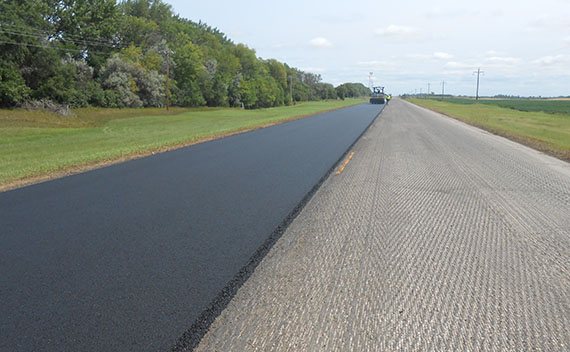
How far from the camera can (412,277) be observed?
160 inches

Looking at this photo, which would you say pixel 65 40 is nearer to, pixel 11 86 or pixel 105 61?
pixel 105 61

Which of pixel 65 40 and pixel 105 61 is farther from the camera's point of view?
pixel 105 61

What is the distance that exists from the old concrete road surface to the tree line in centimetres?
3859

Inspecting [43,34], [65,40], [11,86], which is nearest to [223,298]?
[11,86]

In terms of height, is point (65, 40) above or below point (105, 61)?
above

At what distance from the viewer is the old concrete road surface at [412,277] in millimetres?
3051

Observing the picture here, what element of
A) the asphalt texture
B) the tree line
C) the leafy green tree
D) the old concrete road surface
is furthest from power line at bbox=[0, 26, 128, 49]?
the old concrete road surface

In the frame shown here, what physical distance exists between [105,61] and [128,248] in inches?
2142

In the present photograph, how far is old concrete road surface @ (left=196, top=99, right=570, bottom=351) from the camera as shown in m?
3.05

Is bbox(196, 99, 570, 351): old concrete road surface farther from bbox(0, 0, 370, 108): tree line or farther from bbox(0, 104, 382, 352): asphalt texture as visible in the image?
bbox(0, 0, 370, 108): tree line

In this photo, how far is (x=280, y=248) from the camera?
4.91 metres

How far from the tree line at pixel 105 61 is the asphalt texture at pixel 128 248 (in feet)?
112

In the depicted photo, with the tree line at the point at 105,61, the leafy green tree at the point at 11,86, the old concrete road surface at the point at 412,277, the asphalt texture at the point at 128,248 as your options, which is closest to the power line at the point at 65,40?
the tree line at the point at 105,61

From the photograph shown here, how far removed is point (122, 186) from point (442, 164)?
28.4 ft
